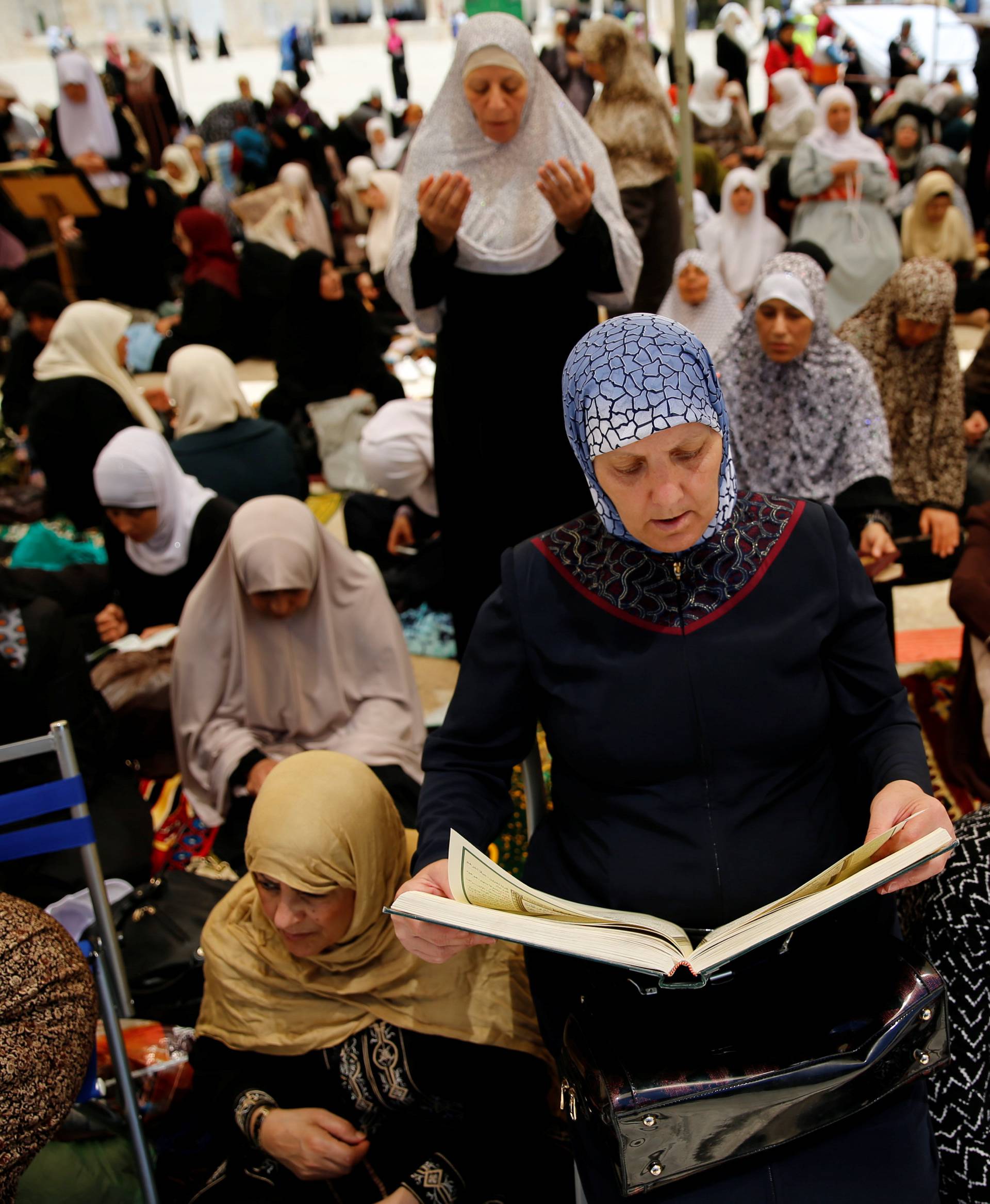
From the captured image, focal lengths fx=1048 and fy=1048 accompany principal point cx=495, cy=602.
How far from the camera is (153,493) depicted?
3.22 m

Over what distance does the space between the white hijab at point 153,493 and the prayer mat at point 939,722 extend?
7.26ft

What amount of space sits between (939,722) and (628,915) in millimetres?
2217

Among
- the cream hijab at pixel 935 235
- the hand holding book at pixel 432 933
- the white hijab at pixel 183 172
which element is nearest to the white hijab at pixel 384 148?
the white hijab at pixel 183 172

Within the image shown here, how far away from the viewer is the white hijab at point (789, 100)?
27.6 feet

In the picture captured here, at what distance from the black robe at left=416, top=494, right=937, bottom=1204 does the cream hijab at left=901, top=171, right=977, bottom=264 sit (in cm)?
622

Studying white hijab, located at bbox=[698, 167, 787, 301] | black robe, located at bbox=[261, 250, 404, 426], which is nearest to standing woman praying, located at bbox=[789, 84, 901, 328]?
white hijab, located at bbox=[698, 167, 787, 301]

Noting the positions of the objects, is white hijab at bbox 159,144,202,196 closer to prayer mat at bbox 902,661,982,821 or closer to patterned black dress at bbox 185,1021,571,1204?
prayer mat at bbox 902,661,982,821

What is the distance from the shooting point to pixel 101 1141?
1857 millimetres

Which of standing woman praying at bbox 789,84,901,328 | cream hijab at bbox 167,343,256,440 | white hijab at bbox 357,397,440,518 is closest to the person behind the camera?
white hijab at bbox 357,397,440,518

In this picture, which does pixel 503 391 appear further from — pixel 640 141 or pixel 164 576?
pixel 640 141

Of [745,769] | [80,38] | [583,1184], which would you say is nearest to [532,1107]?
[583,1184]

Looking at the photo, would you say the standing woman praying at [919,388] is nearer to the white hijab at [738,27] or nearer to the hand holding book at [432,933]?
the hand holding book at [432,933]

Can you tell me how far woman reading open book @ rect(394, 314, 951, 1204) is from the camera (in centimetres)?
125

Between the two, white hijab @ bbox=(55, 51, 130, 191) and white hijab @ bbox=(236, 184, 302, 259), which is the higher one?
white hijab @ bbox=(55, 51, 130, 191)
